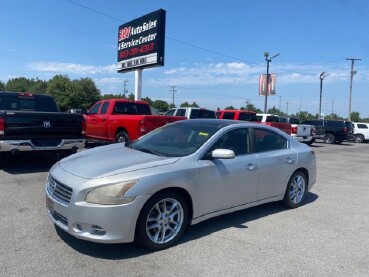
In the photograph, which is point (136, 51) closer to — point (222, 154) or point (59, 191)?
point (222, 154)

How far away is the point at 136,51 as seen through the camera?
2233 cm

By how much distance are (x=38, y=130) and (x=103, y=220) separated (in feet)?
17.0

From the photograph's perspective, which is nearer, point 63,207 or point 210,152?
point 63,207

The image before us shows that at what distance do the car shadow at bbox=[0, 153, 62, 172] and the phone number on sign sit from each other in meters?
11.8

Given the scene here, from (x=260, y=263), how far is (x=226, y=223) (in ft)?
4.33

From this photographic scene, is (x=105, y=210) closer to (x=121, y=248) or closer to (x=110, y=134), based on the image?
(x=121, y=248)

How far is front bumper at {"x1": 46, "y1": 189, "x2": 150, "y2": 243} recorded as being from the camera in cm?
392

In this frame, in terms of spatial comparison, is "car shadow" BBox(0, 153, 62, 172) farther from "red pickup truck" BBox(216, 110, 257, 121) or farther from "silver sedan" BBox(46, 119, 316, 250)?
"red pickup truck" BBox(216, 110, 257, 121)

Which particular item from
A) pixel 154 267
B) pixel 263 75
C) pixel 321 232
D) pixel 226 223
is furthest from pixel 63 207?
pixel 263 75

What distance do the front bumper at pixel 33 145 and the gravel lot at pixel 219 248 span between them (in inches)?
62.9

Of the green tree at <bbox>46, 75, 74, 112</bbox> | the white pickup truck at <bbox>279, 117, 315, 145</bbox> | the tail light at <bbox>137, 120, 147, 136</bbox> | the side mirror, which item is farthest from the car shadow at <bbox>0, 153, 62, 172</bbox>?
the green tree at <bbox>46, 75, 74, 112</bbox>

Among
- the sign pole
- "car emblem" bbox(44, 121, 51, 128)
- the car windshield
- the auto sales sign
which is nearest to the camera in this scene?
the car windshield

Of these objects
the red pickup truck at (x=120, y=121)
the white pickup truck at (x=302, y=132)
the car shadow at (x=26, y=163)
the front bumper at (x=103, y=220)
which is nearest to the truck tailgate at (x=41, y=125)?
the car shadow at (x=26, y=163)

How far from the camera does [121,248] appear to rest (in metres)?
4.32
